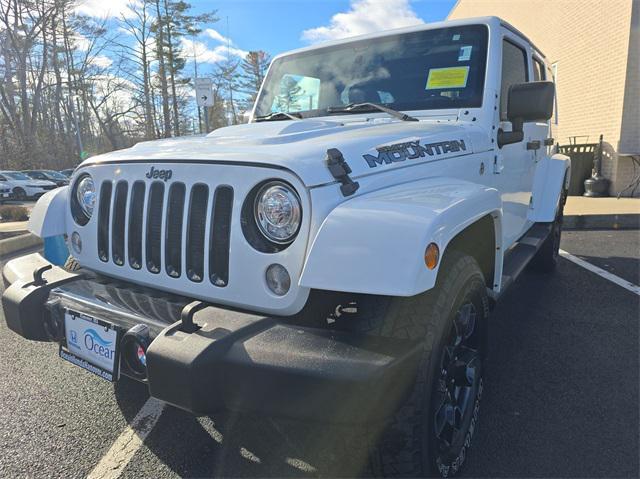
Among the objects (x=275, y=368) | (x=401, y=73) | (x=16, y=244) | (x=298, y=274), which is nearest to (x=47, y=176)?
(x=16, y=244)

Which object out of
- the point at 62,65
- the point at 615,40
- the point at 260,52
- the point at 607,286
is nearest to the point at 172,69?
the point at 260,52

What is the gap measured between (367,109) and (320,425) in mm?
2036

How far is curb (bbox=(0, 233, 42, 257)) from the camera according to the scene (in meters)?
7.08

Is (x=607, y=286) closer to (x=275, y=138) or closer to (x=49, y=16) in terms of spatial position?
(x=275, y=138)

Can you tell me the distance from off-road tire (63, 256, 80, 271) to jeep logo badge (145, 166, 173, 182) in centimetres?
80

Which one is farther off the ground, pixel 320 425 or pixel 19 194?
pixel 320 425

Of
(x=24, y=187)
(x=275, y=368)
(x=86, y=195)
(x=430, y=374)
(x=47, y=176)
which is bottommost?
(x=24, y=187)

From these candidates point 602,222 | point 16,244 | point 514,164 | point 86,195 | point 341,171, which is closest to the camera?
point 341,171

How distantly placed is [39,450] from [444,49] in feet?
10.5

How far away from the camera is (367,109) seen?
3014 mm

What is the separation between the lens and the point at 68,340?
6.98 feet

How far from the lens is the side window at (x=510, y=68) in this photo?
3207 millimetres

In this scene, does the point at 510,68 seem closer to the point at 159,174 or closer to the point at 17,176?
the point at 159,174

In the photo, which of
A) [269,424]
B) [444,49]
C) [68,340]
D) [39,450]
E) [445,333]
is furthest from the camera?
[444,49]
